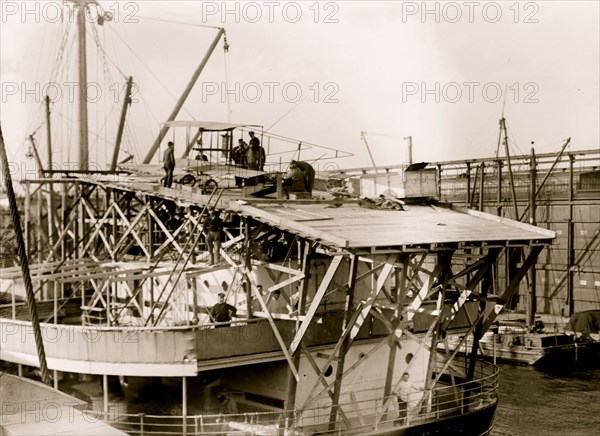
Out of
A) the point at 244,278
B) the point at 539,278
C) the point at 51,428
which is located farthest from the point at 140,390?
the point at 539,278

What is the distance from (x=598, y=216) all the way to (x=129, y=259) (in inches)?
1819

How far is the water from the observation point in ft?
125

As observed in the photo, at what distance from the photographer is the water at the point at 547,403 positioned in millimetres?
37969

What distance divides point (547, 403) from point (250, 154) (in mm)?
23906

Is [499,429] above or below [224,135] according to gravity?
below

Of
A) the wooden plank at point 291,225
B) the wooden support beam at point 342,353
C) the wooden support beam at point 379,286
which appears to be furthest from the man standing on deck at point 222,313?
the wooden support beam at point 379,286

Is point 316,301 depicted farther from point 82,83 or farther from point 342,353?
point 82,83

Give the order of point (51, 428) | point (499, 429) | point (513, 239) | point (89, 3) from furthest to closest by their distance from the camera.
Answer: point (89, 3) < point (499, 429) < point (513, 239) < point (51, 428)

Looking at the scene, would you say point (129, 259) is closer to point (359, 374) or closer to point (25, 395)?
point (359, 374)

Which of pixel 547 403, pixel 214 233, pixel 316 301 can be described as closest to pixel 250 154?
pixel 214 233

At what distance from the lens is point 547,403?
43281 mm

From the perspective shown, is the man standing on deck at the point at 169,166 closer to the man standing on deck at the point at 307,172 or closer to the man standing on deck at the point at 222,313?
the man standing on deck at the point at 307,172

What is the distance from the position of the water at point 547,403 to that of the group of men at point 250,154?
18327 mm

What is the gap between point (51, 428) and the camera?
1289 cm
